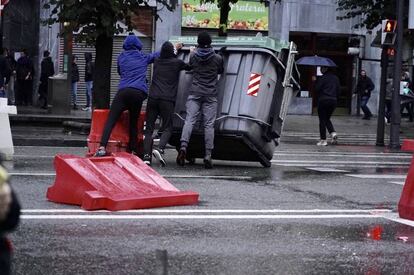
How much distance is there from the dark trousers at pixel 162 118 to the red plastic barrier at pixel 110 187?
9.67 feet

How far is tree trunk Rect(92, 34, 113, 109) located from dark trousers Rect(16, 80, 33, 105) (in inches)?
417

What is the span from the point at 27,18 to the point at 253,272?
25.6 m

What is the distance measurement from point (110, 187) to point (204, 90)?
3860 mm

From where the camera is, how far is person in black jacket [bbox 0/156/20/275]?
2890 millimetres

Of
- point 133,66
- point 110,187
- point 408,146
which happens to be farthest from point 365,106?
point 110,187

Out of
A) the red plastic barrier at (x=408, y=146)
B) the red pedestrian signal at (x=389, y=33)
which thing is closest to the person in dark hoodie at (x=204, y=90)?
the red plastic barrier at (x=408, y=146)

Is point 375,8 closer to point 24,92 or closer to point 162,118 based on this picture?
point 24,92

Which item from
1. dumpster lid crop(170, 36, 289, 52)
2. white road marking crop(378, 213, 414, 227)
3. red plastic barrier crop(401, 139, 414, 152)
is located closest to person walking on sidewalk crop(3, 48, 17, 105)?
red plastic barrier crop(401, 139, 414, 152)

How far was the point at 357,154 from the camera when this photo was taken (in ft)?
53.3

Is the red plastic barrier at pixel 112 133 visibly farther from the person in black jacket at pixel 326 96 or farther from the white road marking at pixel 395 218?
the person in black jacket at pixel 326 96

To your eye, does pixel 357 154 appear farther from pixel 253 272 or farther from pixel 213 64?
pixel 253 272

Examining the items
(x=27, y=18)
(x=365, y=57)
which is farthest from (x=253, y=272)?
(x=365, y=57)

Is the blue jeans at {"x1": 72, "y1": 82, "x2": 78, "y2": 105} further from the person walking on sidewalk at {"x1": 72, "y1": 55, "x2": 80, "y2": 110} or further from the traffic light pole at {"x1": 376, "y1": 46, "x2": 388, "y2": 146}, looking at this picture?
the traffic light pole at {"x1": 376, "y1": 46, "x2": 388, "y2": 146}

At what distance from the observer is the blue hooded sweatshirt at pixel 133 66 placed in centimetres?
1098
